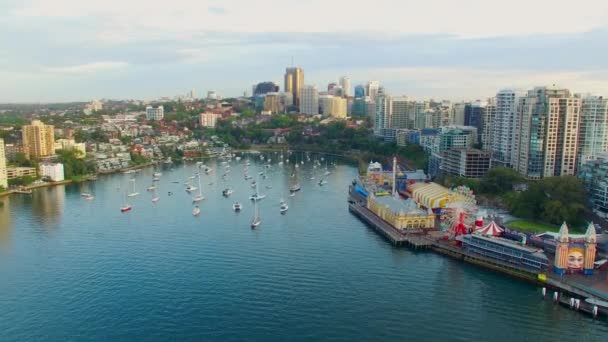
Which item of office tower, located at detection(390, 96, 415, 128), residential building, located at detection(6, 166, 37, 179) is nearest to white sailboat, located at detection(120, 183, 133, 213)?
residential building, located at detection(6, 166, 37, 179)

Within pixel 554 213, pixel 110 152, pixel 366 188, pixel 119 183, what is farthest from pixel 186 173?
pixel 554 213

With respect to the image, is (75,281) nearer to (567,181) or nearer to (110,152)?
(567,181)

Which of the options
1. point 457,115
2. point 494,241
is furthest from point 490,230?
point 457,115

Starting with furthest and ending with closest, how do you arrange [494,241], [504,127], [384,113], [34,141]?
1. [384,113]
2. [34,141]
3. [504,127]
4. [494,241]

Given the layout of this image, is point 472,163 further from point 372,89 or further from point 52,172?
point 372,89

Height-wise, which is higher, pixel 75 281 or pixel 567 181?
pixel 567 181

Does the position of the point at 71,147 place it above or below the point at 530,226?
above

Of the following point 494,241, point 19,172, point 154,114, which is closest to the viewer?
point 494,241
